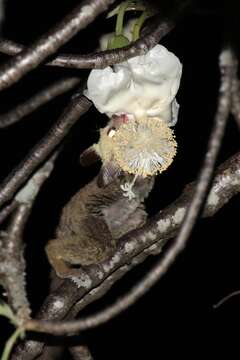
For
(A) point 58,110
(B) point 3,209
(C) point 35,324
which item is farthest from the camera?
(A) point 58,110

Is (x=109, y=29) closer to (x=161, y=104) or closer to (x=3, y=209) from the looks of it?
(x=161, y=104)

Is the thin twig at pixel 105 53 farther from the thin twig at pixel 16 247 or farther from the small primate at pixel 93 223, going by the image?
the small primate at pixel 93 223

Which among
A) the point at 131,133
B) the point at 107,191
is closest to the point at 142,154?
the point at 131,133

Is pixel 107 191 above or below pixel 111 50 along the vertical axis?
below

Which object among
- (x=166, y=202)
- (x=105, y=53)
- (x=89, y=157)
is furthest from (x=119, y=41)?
(x=166, y=202)

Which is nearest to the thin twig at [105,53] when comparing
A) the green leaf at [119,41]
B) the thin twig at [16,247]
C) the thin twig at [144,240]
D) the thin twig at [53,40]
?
the green leaf at [119,41]

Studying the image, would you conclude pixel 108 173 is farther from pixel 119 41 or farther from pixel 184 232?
pixel 184 232
